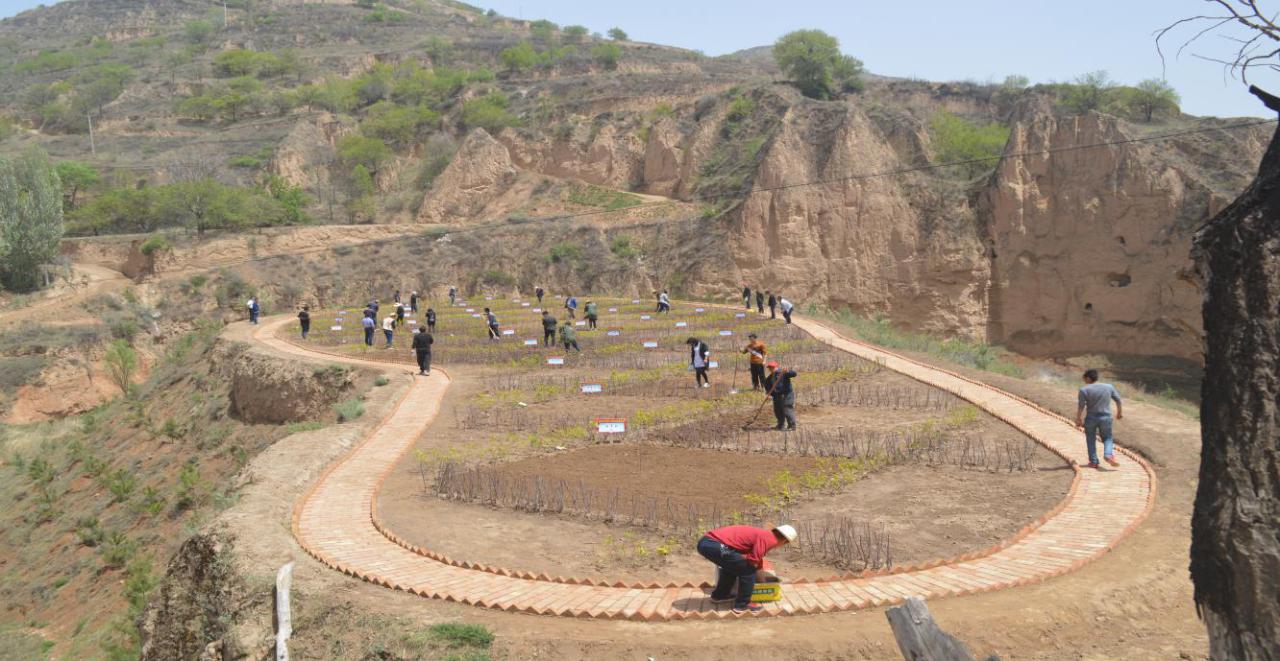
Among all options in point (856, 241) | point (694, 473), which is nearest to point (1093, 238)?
point (856, 241)

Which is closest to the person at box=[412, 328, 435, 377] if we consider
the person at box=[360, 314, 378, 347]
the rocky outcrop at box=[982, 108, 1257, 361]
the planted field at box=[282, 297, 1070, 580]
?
the planted field at box=[282, 297, 1070, 580]

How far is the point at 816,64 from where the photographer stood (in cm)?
6012

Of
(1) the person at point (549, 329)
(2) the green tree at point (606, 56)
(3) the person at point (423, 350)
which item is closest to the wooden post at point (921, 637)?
(3) the person at point (423, 350)

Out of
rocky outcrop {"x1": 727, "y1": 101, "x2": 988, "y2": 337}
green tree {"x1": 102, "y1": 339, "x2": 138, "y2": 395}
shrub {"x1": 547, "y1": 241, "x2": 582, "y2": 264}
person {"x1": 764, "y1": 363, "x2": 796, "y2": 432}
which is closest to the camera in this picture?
person {"x1": 764, "y1": 363, "x2": 796, "y2": 432}

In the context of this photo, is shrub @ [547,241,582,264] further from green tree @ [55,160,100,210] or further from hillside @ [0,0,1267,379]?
green tree @ [55,160,100,210]

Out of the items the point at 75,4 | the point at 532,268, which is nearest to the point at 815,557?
the point at 532,268

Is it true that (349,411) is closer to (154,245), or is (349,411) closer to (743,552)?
(743,552)

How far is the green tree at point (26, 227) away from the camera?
130 feet

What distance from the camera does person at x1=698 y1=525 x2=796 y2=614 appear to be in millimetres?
7289

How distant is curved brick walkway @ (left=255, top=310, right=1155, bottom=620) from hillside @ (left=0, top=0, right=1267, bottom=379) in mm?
26146

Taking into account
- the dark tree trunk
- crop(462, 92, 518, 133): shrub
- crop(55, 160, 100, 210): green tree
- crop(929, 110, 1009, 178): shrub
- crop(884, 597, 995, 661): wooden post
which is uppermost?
crop(462, 92, 518, 133): shrub

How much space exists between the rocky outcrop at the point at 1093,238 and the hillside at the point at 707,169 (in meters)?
0.09

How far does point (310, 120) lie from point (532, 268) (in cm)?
3646

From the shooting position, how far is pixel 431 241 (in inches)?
1822
